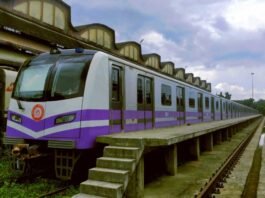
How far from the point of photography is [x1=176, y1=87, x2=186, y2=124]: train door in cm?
1289

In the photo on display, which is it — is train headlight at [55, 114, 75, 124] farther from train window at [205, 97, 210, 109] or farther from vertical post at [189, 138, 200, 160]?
train window at [205, 97, 210, 109]

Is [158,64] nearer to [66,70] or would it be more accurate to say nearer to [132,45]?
[132,45]

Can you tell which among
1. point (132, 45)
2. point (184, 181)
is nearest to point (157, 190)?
point (184, 181)

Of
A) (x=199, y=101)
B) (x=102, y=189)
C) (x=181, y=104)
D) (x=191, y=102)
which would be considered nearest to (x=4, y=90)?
(x=102, y=189)

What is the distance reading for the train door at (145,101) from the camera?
29.4ft

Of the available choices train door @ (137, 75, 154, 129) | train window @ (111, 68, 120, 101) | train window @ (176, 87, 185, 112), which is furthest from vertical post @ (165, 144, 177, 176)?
train window @ (176, 87, 185, 112)

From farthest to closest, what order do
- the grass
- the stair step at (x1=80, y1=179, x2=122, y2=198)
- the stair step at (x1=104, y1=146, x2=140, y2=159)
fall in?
the grass → the stair step at (x1=104, y1=146, x2=140, y2=159) → the stair step at (x1=80, y1=179, x2=122, y2=198)

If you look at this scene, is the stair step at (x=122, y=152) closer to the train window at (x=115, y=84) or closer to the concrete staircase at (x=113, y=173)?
the concrete staircase at (x=113, y=173)

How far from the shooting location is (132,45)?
2323 centimetres

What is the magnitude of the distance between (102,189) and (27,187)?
2.40 metres

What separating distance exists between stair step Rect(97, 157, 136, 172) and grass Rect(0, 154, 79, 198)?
3.49 feet

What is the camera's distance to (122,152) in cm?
592

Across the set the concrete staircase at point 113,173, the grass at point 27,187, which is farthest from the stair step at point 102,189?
the grass at point 27,187

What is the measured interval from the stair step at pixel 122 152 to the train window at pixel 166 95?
4.99 m
